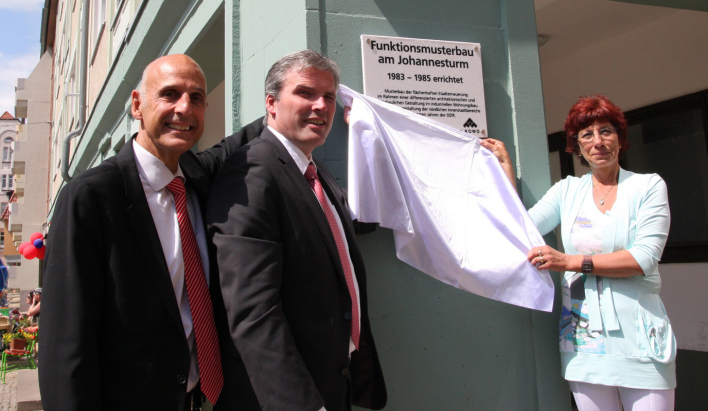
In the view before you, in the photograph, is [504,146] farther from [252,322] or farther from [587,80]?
[587,80]

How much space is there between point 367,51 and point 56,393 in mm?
2150

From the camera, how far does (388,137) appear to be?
270 cm

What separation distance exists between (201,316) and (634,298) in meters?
1.96

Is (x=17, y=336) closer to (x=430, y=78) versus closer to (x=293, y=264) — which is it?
(x=430, y=78)

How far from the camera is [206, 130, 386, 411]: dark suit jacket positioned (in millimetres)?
1812

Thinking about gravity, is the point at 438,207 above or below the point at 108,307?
above

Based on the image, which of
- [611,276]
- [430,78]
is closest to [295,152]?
[430,78]

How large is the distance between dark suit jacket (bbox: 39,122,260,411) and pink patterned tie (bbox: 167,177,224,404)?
0.28 feet

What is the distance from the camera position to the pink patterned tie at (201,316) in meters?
1.94

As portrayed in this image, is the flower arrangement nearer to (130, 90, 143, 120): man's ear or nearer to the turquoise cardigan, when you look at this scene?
(130, 90, 143, 120): man's ear

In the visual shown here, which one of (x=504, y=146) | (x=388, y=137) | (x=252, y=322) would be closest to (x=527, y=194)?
(x=504, y=146)

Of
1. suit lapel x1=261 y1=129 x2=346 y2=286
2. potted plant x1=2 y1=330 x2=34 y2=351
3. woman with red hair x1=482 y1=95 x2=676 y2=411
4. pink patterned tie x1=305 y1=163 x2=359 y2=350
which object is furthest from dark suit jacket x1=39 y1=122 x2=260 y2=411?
potted plant x1=2 y1=330 x2=34 y2=351

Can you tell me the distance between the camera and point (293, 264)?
2.00 metres

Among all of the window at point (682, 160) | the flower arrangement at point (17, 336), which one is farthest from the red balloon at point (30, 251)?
the window at point (682, 160)
